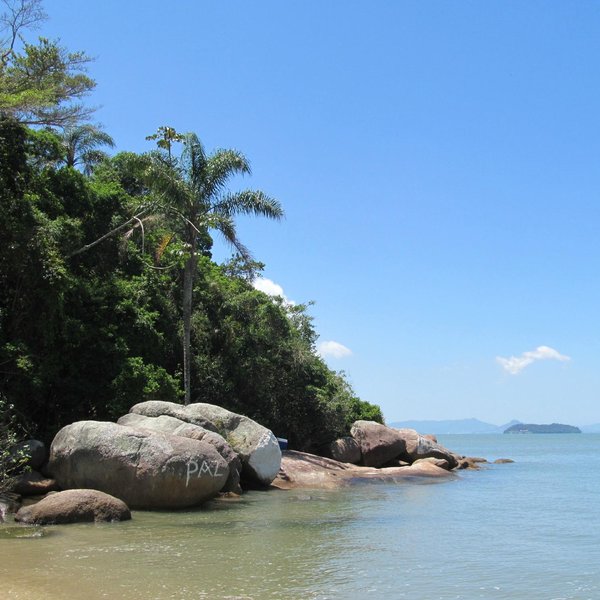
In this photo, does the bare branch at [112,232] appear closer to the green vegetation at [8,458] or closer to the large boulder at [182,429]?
the large boulder at [182,429]

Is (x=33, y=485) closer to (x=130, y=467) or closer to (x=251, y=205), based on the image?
(x=130, y=467)

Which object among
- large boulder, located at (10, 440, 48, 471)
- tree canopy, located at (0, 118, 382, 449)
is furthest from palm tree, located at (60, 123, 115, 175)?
large boulder, located at (10, 440, 48, 471)

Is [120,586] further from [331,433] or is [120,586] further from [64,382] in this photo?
[331,433]

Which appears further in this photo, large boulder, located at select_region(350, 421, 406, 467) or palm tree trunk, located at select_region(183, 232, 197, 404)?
large boulder, located at select_region(350, 421, 406, 467)

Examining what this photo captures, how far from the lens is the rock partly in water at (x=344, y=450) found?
27.9 m

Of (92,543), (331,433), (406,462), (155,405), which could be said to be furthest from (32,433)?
(406,462)

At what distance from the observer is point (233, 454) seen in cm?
1781

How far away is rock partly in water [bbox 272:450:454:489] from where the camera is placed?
21578mm

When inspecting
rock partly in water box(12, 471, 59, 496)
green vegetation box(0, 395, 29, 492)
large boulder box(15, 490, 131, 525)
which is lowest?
large boulder box(15, 490, 131, 525)

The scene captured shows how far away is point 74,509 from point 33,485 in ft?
9.37

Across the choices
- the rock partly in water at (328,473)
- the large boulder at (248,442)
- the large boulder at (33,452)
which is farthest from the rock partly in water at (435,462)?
the large boulder at (33,452)

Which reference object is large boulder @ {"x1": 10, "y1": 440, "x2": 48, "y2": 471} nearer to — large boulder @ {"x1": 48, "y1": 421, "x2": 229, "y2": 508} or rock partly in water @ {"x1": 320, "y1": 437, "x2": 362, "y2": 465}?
large boulder @ {"x1": 48, "y1": 421, "x2": 229, "y2": 508}

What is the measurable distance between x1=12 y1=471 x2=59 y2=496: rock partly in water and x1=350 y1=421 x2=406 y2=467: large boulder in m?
15.9

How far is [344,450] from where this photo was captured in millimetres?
28016
